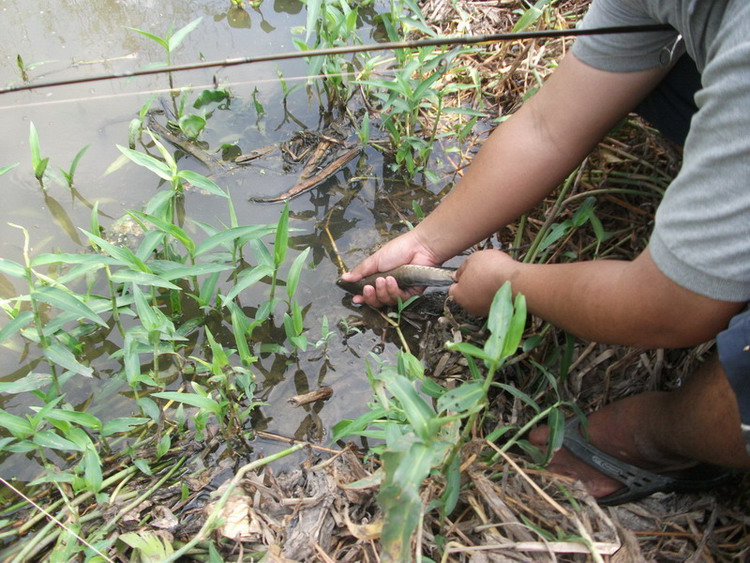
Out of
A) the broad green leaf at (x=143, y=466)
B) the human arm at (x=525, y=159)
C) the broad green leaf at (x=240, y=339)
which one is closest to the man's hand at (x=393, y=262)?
the human arm at (x=525, y=159)

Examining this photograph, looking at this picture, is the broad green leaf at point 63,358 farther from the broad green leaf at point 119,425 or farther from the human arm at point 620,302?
the human arm at point 620,302

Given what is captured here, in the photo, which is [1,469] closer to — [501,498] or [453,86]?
[501,498]

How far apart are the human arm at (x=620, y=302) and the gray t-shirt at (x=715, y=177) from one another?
5cm

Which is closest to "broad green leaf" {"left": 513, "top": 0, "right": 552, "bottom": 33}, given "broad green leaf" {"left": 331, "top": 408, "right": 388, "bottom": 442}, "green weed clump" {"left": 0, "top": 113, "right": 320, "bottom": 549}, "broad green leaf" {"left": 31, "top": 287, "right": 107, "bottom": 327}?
"green weed clump" {"left": 0, "top": 113, "right": 320, "bottom": 549}

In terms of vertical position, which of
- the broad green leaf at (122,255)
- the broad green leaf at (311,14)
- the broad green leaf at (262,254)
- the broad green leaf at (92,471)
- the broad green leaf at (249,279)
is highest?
the broad green leaf at (311,14)

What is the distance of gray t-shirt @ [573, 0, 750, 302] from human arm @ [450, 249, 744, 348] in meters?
0.05

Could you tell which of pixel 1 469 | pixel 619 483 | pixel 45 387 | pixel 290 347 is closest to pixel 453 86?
pixel 290 347

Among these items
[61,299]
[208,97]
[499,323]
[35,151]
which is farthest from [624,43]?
[35,151]

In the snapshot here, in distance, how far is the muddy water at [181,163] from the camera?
2.33 metres

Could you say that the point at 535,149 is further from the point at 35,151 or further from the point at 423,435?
the point at 35,151

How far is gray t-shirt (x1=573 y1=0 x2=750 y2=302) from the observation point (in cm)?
126

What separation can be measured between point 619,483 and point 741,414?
63cm

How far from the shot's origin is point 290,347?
96.0 inches

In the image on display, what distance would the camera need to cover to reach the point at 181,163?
297 centimetres
